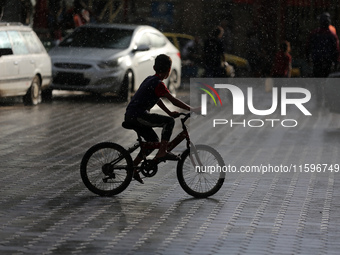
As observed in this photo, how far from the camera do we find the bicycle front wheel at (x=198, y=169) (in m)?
10.2

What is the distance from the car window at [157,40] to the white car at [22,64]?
345cm

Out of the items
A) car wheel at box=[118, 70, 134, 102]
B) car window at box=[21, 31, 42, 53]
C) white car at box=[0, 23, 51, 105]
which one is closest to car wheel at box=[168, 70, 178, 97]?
car wheel at box=[118, 70, 134, 102]

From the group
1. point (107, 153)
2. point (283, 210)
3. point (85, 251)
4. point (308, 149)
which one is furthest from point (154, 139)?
point (308, 149)

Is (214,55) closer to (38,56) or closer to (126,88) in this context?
(126,88)

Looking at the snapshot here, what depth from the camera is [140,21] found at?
3894 centimetres

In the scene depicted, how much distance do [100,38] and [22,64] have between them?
388 cm

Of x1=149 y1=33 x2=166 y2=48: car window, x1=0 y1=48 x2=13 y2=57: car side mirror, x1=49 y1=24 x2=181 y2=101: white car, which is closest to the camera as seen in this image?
x1=0 y1=48 x2=13 y2=57: car side mirror

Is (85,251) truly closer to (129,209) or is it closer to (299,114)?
(129,209)

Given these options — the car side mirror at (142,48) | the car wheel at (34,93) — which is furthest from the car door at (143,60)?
the car wheel at (34,93)

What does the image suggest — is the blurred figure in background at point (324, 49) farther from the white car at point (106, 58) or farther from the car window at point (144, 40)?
the car window at point (144, 40)

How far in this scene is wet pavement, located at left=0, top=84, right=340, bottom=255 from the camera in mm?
7910

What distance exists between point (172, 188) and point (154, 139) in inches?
29.4

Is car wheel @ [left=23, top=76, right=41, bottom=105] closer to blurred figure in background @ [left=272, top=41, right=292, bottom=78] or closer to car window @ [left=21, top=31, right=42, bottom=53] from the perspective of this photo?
car window @ [left=21, top=31, right=42, bottom=53]

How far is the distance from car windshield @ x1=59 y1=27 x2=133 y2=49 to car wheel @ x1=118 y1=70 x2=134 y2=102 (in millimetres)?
845
